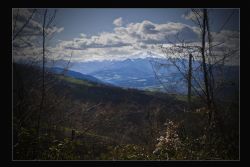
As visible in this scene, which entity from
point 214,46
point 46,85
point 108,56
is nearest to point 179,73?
point 214,46

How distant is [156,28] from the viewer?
6.16 m

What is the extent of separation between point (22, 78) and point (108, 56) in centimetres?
206

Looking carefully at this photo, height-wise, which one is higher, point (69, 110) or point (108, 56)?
point (108, 56)
